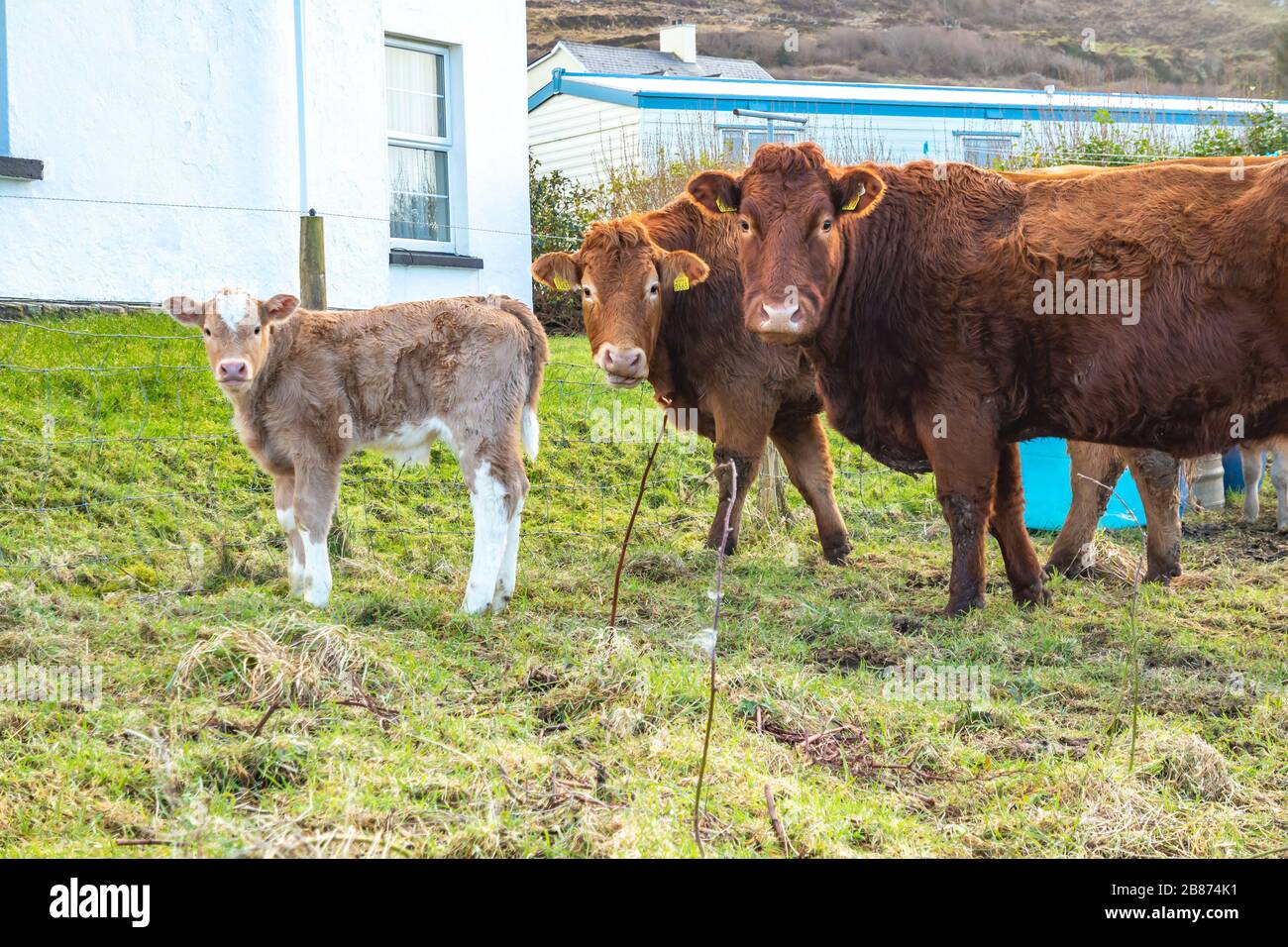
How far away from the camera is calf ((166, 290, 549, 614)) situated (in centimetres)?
616

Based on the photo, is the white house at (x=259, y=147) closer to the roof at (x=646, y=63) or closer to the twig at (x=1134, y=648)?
the twig at (x=1134, y=648)

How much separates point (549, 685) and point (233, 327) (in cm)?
249

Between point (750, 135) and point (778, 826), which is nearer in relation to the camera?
point (778, 826)

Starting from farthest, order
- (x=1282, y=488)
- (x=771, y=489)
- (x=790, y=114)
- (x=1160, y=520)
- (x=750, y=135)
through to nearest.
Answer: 1. (x=750, y=135)
2. (x=790, y=114)
3. (x=771, y=489)
4. (x=1282, y=488)
5. (x=1160, y=520)

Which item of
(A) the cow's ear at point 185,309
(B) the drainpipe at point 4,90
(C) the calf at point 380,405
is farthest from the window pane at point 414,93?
(A) the cow's ear at point 185,309

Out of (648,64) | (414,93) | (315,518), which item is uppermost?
(648,64)

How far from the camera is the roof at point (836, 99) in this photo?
2405cm

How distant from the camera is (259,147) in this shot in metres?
11.0

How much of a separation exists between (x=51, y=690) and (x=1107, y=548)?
5.97 metres

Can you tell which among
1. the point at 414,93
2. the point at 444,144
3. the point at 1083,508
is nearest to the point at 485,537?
the point at 1083,508

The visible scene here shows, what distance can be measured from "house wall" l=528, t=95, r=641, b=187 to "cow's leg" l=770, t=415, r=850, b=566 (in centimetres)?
1565

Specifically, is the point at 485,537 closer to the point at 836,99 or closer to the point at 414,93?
the point at 414,93
